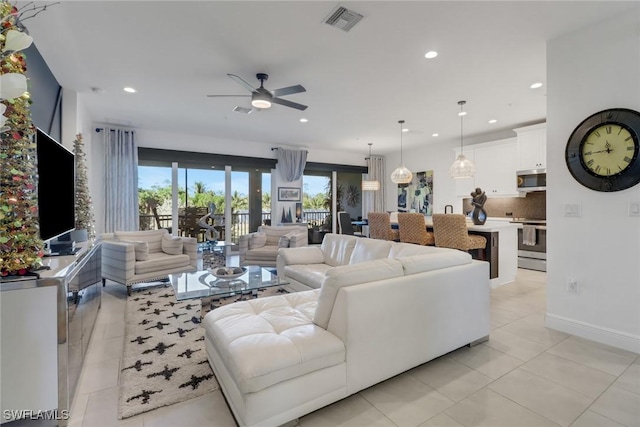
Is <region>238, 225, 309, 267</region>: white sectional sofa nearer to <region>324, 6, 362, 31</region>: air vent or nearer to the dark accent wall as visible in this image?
the dark accent wall

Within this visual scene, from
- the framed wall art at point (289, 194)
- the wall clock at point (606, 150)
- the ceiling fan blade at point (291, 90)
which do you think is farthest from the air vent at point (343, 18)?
the framed wall art at point (289, 194)

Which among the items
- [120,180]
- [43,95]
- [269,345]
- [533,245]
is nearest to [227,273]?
[269,345]

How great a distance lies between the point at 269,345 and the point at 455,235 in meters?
3.18

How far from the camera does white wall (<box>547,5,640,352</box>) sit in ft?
7.86

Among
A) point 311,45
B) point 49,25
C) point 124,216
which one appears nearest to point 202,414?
point 311,45

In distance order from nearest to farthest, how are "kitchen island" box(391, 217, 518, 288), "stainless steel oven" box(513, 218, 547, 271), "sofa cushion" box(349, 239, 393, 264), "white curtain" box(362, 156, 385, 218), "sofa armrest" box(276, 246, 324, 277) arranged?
"sofa cushion" box(349, 239, 393, 264) < "sofa armrest" box(276, 246, 324, 277) < "kitchen island" box(391, 217, 518, 288) < "stainless steel oven" box(513, 218, 547, 271) < "white curtain" box(362, 156, 385, 218)

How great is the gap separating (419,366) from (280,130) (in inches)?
204

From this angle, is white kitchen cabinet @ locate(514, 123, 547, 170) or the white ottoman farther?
white kitchen cabinet @ locate(514, 123, 547, 170)

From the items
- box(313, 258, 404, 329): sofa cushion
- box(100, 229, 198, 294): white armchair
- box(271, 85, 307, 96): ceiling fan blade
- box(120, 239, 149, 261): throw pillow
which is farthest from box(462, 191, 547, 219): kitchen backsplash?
box(120, 239, 149, 261): throw pillow

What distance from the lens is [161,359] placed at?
7.44ft

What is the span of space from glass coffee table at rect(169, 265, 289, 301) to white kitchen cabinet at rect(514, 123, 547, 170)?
17.2 ft

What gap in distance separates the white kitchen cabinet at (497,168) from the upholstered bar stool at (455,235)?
2572mm

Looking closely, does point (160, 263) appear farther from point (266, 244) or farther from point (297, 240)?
point (297, 240)

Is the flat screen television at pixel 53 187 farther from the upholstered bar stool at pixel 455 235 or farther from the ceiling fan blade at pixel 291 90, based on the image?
the upholstered bar stool at pixel 455 235
